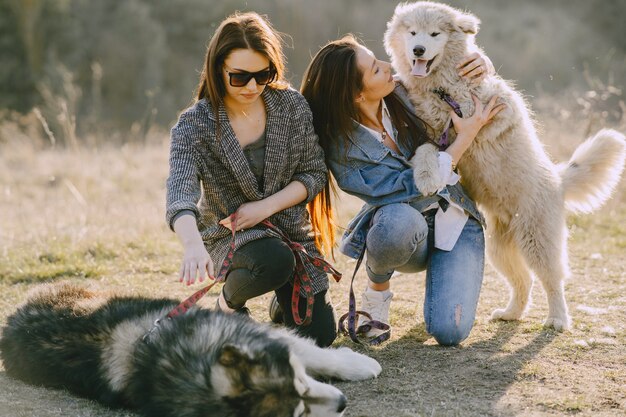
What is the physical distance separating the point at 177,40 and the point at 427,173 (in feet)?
66.8

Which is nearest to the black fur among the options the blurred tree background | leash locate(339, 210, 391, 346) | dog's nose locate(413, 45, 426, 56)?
leash locate(339, 210, 391, 346)

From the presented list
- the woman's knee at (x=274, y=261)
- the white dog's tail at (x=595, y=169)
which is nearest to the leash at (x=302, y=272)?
the woman's knee at (x=274, y=261)

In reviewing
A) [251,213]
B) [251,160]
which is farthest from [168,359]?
[251,160]

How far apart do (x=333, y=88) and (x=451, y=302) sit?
119cm

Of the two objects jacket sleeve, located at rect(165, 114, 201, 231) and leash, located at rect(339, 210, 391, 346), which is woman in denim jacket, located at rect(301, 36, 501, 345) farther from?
jacket sleeve, located at rect(165, 114, 201, 231)

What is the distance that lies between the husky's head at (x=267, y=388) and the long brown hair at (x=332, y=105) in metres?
1.35

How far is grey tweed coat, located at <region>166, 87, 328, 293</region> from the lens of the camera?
3.01 m

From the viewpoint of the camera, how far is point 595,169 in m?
3.72

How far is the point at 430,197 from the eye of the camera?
3.34 metres

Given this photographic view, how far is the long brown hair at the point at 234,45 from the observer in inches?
115

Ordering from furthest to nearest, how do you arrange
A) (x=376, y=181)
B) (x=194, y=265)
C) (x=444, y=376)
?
1. (x=376, y=181)
2. (x=444, y=376)
3. (x=194, y=265)

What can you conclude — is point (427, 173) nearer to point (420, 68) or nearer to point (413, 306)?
point (420, 68)

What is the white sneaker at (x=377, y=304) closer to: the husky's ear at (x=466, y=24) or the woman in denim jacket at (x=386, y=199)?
the woman in denim jacket at (x=386, y=199)

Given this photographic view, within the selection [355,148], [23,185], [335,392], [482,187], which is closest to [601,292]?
[482,187]
